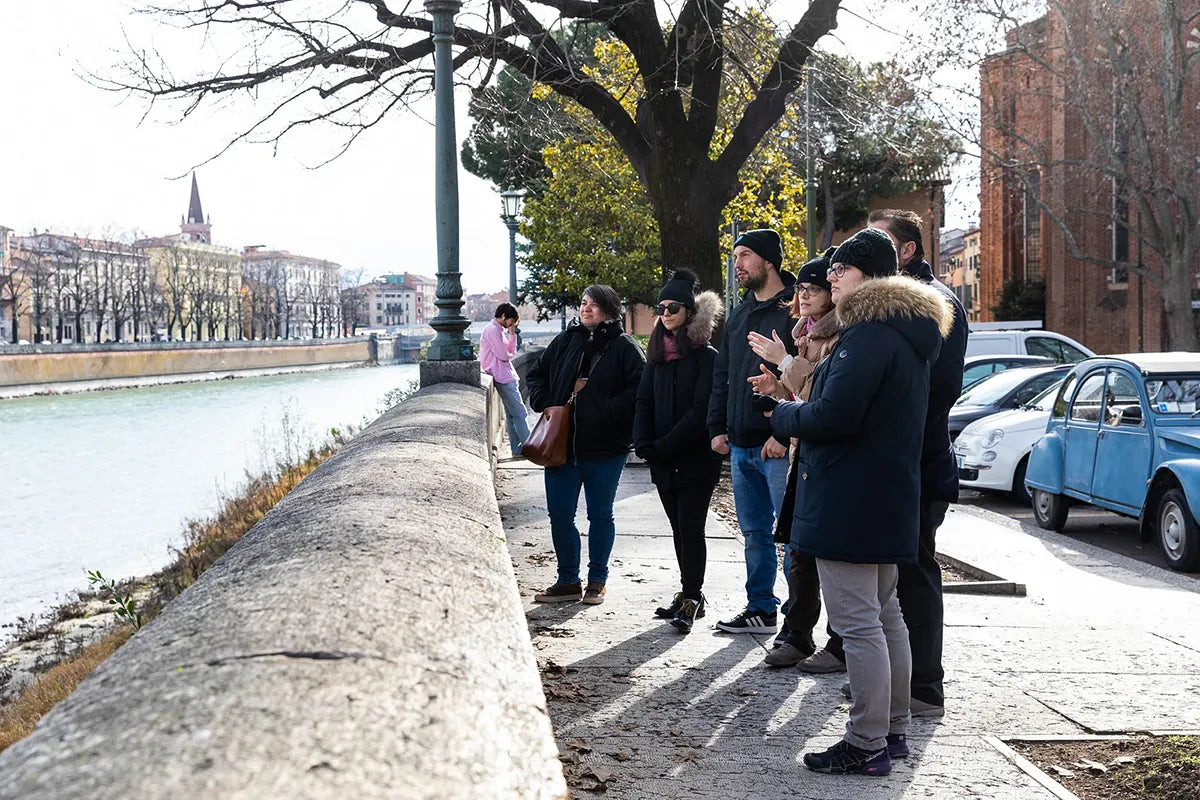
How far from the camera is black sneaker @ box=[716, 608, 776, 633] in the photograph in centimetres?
672

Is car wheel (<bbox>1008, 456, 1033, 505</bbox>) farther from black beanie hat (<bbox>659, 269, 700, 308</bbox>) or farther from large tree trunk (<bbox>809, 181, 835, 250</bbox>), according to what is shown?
large tree trunk (<bbox>809, 181, 835, 250</bbox>)

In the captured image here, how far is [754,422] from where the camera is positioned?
6348 mm

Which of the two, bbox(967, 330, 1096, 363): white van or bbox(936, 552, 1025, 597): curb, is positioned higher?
bbox(967, 330, 1096, 363): white van

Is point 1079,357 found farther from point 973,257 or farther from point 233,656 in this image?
point 973,257

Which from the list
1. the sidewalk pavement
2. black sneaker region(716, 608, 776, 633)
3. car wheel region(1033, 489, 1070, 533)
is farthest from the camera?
car wheel region(1033, 489, 1070, 533)

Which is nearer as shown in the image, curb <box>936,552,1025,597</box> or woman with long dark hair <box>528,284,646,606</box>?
woman with long dark hair <box>528,284,646,606</box>

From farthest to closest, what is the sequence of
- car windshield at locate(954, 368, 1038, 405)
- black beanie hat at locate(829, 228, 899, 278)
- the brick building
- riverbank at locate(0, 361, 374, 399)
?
riverbank at locate(0, 361, 374, 399)
the brick building
car windshield at locate(954, 368, 1038, 405)
black beanie hat at locate(829, 228, 899, 278)

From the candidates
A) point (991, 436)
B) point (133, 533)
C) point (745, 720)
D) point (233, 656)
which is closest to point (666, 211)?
point (991, 436)

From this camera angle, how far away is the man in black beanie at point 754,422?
6273mm

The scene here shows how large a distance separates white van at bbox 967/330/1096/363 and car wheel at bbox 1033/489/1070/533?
32.5 feet

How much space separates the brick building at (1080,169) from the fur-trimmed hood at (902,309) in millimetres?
28226

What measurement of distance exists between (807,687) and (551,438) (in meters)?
2.31

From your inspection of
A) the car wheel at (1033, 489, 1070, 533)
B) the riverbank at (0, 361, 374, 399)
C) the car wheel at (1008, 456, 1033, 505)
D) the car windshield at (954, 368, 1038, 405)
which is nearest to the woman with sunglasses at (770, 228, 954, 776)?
the car wheel at (1033, 489, 1070, 533)

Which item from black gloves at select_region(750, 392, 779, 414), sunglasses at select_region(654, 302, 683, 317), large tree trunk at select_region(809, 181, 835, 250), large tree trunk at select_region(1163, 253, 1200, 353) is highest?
large tree trunk at select_region(809, 181, 835, 250)
